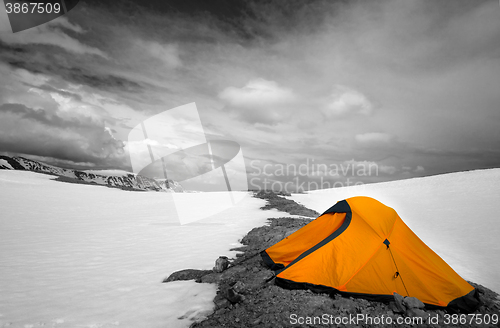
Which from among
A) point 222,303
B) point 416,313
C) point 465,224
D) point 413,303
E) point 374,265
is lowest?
point 465,224

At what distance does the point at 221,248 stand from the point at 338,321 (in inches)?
229

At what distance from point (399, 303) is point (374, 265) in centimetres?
79

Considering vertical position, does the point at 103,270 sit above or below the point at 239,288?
above

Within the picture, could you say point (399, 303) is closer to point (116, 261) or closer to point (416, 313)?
point (416, 313)

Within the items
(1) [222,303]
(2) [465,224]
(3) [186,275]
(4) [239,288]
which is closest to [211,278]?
(3) [186,275]

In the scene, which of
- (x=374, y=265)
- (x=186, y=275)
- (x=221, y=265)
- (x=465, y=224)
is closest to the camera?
(x=374, y=265)

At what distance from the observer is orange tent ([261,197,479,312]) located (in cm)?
454

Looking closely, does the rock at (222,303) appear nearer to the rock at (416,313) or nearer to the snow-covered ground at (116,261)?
the snow-covered ground at (116,261)

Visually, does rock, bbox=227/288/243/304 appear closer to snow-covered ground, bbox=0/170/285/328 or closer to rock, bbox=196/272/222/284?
snow-covered ground, bbox=0/170/285/328

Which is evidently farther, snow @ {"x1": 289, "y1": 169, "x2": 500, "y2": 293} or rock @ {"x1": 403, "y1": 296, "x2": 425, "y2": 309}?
snow @ {"x1": 289, "y1": 169, "x2": 500, "y2": 293}

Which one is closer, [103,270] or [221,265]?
[221,265]

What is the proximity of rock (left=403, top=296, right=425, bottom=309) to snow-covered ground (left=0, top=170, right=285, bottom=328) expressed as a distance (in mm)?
3955

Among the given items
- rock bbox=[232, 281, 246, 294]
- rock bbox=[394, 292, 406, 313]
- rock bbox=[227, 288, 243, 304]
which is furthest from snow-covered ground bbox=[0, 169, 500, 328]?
rock bbox=[394, 292, 406, 313]

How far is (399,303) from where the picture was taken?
416 centimetres
